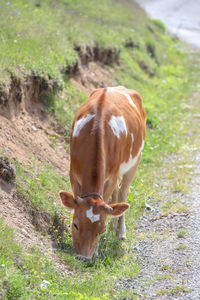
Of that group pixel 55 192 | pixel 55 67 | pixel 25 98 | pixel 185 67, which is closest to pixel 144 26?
pixel 185 67

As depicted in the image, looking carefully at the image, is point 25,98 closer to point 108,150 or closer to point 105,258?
point 108,150

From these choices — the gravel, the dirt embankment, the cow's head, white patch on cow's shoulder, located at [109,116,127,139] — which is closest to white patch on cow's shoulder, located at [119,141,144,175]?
white patch on cow's shoulder, located at [109,116,127,139]

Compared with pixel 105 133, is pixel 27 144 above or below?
below

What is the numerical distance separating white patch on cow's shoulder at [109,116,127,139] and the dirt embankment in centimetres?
150

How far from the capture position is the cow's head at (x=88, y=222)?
19.9ft

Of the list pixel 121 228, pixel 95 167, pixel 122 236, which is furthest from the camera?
pixel 121 228

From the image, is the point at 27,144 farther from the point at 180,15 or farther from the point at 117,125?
the point at 180,15

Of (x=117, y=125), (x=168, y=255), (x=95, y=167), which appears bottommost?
(x=168, y=255)

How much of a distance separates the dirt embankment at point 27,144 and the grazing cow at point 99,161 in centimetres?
62

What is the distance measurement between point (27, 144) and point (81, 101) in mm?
3323

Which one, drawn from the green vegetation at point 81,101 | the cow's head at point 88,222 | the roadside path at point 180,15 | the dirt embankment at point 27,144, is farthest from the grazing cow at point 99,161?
the roadside path at point 180,15

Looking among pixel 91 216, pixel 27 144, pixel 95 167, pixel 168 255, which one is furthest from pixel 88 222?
pixel 27 144

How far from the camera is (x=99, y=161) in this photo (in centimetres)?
626

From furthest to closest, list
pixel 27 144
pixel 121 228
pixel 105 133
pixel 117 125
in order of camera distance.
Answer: pixel 27 144 < pixel 121 228 < pixel 117 125 < pixel 105 133
